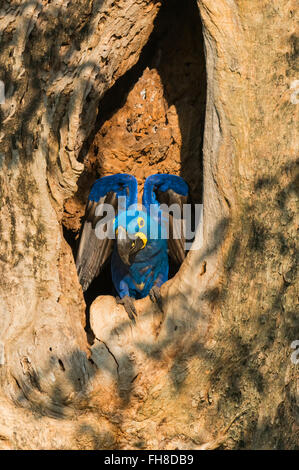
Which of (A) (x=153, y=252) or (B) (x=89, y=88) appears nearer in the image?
(B) (x=89, y=88)

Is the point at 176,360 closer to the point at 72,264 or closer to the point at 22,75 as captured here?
the point at 72,264

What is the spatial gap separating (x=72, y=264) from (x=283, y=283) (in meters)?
1.19

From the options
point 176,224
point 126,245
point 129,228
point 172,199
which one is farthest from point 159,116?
point 126,245

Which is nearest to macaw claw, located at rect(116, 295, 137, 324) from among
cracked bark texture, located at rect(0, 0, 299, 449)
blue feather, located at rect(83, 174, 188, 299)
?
cracked bark texture, located at rect(0, 0, 299, 449)

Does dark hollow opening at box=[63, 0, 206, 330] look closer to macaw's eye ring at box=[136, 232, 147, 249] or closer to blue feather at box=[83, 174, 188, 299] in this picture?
blue feather at box=[83, 174, 188, 299]

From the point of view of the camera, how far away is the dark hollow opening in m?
4.18

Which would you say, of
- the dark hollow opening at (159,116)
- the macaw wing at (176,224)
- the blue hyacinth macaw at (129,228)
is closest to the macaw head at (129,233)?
the blue hyacinth macaw at (129,228)

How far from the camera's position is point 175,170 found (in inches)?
176

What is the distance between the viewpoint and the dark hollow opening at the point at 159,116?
4176 mm

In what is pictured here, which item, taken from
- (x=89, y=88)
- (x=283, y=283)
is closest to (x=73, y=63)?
(x=89, y=88)

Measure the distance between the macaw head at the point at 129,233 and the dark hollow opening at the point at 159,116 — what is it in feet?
1.60

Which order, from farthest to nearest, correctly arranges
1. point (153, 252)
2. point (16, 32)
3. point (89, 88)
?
point (153, 252), point (89, 88), point (16, 32)

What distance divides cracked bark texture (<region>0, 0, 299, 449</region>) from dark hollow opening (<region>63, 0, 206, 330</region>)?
0.98 meters

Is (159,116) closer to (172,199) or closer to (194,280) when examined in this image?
(172,199)
